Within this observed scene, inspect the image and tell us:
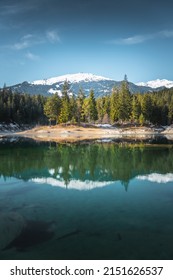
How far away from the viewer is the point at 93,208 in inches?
699

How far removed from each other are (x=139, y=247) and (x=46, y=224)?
4.59 m

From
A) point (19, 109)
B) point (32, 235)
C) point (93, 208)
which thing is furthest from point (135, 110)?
point (32, 235)

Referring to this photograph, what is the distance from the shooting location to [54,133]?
103 m

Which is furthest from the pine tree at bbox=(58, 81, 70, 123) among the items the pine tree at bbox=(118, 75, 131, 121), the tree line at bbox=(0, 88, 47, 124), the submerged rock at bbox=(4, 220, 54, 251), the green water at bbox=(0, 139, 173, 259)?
the submerged rock at bbox=(4, 220, 54, 251)

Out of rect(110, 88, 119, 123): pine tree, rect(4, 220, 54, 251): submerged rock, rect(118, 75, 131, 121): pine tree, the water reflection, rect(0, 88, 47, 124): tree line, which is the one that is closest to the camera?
rect(4, 220, 54, 251): submerged rock

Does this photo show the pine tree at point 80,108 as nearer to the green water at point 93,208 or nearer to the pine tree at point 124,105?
the pine tree at point 124,105

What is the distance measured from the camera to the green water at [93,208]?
11.9 meters

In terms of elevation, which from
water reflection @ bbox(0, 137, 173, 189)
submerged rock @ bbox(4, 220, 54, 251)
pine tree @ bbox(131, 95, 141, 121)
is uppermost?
pine tree @ bbox(131, 95, 141, 121)

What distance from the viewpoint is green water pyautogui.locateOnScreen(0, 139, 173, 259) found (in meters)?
11.9

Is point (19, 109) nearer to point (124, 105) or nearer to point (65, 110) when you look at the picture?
point (65, 110)

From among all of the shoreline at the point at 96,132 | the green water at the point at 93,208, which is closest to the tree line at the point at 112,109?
the shoreline at the point at 96,132

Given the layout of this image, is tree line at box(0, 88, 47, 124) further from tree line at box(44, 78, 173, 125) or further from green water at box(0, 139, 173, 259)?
green water at box(0, 139, 173, 259)
